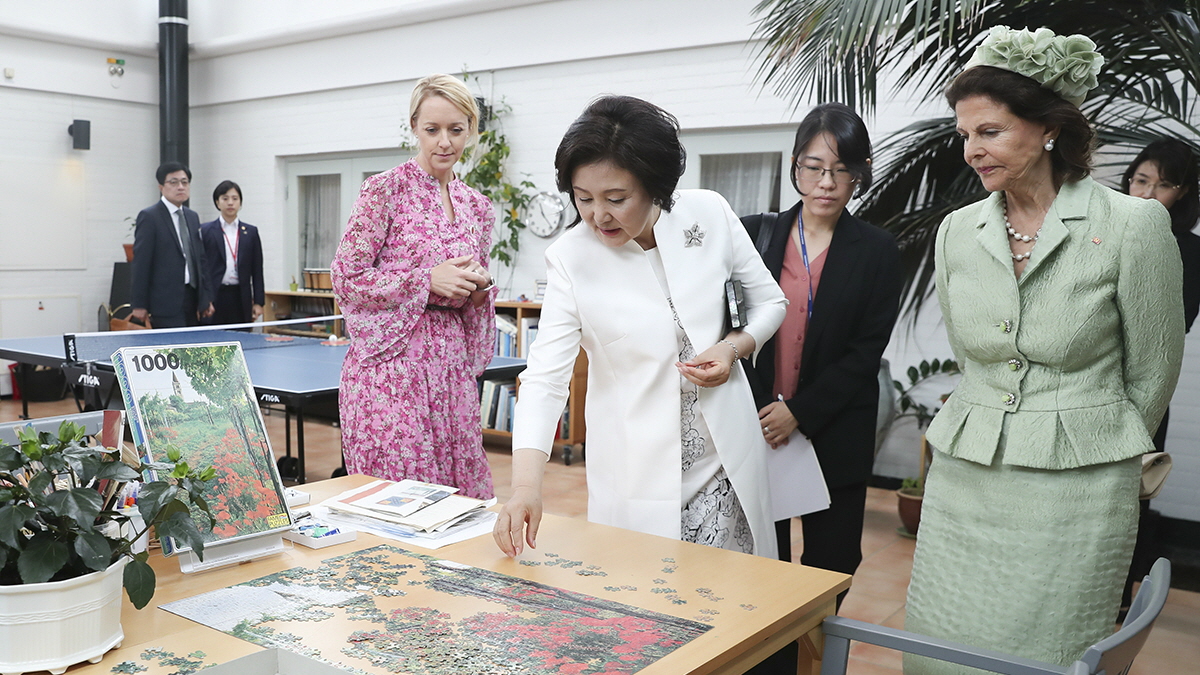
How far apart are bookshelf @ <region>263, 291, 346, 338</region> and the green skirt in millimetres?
6888

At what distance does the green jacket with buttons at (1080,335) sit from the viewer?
163 cm

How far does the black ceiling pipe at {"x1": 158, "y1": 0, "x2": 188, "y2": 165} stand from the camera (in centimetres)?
898

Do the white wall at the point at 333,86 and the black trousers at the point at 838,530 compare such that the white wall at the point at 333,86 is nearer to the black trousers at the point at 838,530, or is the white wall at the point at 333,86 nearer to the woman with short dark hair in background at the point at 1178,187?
the woman with short dark hair in background at the point at 1178,187

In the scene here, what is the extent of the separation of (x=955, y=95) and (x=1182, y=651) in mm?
2574

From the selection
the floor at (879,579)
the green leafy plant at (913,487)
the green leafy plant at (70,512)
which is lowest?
the floor at (879,579)

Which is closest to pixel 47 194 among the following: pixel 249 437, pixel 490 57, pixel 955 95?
pixel 490 57

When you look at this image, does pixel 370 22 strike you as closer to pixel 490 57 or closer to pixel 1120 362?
pixel 490 57

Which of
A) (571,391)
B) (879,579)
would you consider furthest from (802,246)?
(571,391)

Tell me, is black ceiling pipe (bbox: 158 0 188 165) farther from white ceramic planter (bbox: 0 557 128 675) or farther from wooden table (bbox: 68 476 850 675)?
white ceramic planter (bbox: 0 557 128 675)

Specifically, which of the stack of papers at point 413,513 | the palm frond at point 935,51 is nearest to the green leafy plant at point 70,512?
the stack of papers at point 413,513

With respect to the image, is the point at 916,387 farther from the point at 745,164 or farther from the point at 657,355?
the point at 657,355

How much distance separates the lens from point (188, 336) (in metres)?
5.90

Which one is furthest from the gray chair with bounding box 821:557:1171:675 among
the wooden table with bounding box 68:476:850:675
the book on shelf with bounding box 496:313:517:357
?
the book on shelf with bounding box 496:313:517:357

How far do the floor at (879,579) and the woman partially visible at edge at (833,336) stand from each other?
1.01 meters
